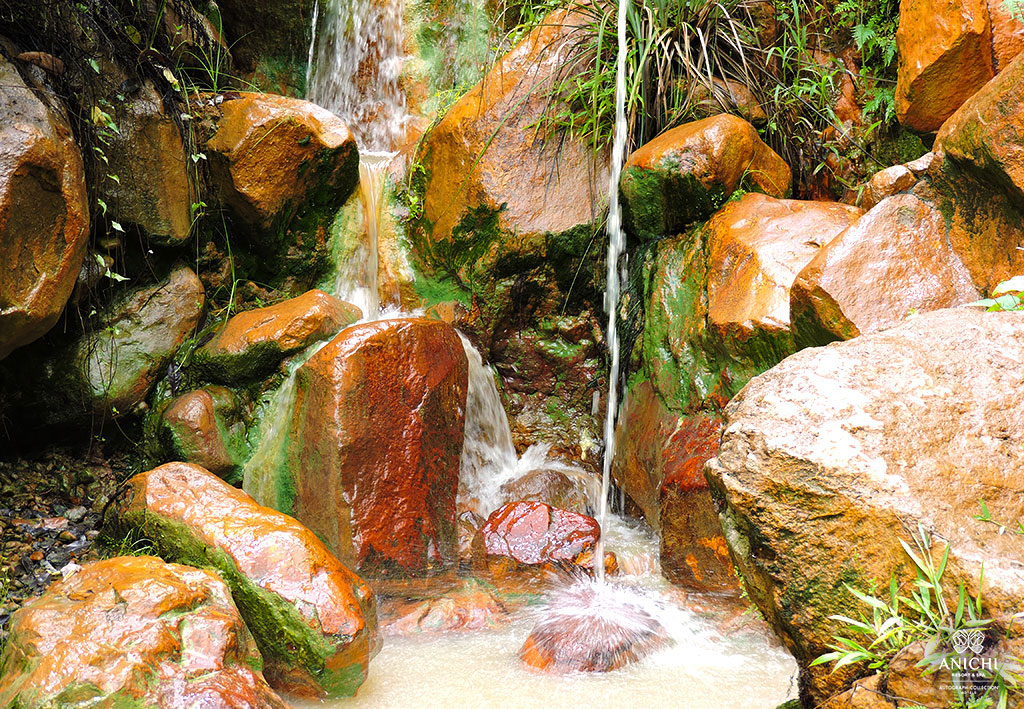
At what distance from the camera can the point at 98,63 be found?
4.18 m

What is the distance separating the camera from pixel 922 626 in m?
1.45

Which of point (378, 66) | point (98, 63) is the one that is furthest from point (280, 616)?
point (378, 66)

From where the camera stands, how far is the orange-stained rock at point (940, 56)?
11.4 feet

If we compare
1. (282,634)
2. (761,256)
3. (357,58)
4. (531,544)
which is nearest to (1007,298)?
(761,256)

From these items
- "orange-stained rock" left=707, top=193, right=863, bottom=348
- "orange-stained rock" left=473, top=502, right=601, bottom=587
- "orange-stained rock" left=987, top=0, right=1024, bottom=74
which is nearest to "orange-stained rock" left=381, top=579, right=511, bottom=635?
"orange-stained rock" left=473, top=502, right=601, bottom=587

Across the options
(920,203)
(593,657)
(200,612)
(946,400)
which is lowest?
(593,657)

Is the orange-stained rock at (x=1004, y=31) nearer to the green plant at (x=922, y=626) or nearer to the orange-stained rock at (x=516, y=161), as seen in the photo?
the orange-stained rock at (x=516, y=161)

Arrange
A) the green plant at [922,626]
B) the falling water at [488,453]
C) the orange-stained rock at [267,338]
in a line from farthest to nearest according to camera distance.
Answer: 1. the falling water at [488,453]
2. the orange-stained rock at [267,338]
3. the green plant at [922,626]

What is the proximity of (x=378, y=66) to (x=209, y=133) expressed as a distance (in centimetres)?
233

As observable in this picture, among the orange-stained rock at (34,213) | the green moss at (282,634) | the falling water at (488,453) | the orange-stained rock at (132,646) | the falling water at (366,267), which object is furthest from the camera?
the falling water at (366,267)

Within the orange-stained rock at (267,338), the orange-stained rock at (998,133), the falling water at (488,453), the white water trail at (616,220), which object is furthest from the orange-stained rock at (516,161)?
the orange-stained rock at (998,133)

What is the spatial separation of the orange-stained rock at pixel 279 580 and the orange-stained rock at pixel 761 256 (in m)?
2.06

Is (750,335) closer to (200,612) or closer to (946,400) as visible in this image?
(946,400)

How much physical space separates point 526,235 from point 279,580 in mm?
2788
